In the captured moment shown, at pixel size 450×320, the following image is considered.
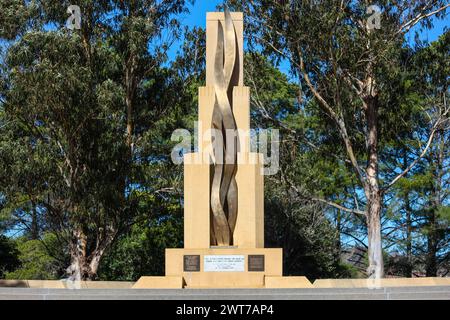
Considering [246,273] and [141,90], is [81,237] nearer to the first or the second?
[141,90]

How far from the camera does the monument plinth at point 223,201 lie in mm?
19109

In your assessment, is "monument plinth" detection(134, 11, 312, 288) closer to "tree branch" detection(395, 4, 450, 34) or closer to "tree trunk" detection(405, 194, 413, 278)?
"tree branch" detection(395, 4, 450, 34)

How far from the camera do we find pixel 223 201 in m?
19.7

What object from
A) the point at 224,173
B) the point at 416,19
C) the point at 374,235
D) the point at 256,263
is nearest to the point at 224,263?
the point at 256,263

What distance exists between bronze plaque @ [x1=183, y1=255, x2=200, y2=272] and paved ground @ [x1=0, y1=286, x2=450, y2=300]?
2.45 metres

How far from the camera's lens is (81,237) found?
28438 millimetres

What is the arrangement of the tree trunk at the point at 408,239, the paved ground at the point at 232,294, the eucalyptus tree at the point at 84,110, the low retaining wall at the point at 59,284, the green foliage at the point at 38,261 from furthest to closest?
the tree trunk at the point at 408,239 → the green foliage at the point at 38,261 → the eucalyptus tree at the point at 84,110 → the low retaining wall at the point at 59,284 → the paved ground at the point at 232,294

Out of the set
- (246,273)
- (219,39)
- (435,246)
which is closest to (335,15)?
(219,39)

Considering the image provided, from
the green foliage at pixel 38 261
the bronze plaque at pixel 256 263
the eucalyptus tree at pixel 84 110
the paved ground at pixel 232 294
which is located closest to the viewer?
the paved ground at pixel 232 294

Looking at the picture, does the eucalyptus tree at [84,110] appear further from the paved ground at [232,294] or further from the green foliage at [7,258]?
the paved ground at [232,294]

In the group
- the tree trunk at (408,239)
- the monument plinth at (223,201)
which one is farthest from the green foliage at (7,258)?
the tree trunk at (408,239)

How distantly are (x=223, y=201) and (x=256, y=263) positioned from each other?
1.81 meters

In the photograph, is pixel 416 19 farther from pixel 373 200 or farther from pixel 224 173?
pixel 224 173
